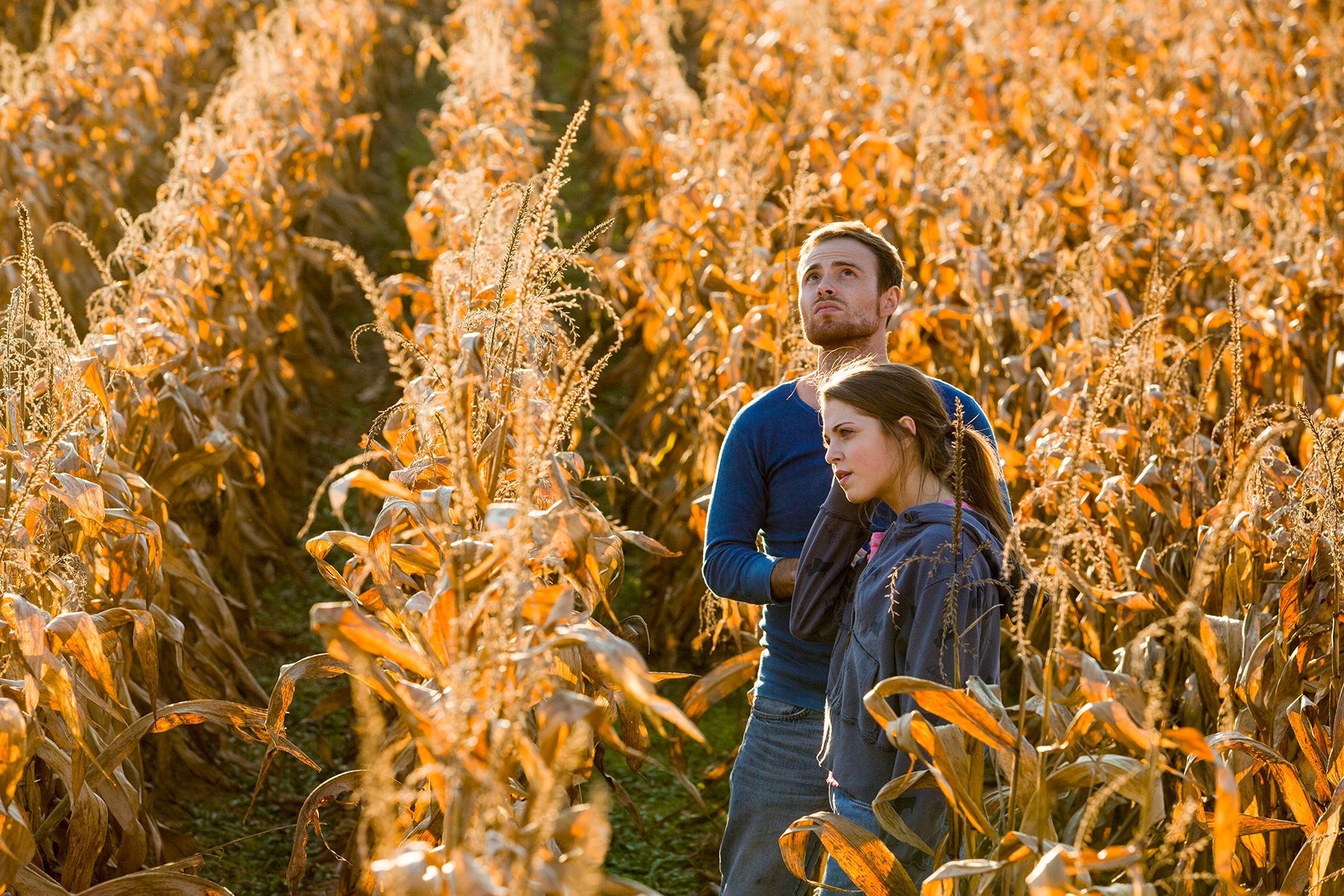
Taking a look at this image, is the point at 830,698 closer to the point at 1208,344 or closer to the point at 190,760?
the point at 190,760

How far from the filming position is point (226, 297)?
17.9ft

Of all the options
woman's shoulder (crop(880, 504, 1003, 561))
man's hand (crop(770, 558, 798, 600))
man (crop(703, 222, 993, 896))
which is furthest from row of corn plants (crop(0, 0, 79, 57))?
woman's shoulder (crop(880, 504, 1003, 561))

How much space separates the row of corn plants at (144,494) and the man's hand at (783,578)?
41.4 inches

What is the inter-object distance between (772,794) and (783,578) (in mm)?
458

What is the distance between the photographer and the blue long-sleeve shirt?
8.67 ft

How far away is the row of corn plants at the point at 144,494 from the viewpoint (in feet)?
8.15

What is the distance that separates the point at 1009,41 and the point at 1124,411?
6.37m

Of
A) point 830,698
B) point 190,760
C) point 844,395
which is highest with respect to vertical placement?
point 844,395

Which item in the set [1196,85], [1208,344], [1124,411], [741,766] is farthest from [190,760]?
[1196,85]

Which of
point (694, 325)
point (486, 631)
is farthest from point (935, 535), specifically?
point (694, 325)

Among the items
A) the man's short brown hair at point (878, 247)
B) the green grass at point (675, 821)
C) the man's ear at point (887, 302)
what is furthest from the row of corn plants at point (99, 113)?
the man's ear at point (887, 302)

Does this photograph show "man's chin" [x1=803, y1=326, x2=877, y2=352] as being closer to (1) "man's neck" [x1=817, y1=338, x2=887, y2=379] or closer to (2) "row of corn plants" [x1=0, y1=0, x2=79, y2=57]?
(1) "man's neck" [x1=817, y1=338, x2=887, y2=379]

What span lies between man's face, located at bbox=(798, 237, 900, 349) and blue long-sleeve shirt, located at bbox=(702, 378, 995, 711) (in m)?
0.16

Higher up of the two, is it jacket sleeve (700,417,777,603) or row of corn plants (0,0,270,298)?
row of corn plants (0,0,270,298)
